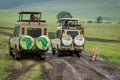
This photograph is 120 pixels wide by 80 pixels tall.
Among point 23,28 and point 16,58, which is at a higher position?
point 23,28

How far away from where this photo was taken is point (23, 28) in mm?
29984

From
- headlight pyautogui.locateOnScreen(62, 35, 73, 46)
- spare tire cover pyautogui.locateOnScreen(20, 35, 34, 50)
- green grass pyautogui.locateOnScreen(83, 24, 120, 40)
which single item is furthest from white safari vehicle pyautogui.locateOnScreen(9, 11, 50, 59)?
green grass pyautogui.locateOnScreen(83, 24, 120, 40)

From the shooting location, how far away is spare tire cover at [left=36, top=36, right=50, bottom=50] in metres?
29.7

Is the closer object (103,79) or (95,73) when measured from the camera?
(103,79)

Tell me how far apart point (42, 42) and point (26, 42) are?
47.1 inches

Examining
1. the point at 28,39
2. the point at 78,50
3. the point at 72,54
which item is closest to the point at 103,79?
the point at 28,39

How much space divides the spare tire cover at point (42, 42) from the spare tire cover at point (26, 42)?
49 cm

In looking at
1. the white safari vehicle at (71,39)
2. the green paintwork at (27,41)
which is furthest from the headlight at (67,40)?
the green paintwork at (27,41)

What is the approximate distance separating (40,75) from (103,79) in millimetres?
3246

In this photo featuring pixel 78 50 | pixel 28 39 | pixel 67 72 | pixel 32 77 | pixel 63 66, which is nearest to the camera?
pixel 32 77

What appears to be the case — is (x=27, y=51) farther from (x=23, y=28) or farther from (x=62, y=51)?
(x=62, y=51)

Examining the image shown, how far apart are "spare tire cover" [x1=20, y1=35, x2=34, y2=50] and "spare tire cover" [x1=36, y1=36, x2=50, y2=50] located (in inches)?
19.3

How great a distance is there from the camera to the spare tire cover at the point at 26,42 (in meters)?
29.2

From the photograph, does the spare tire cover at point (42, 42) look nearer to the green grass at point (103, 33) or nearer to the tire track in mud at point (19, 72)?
the tire track in mud at point (19, 72)
